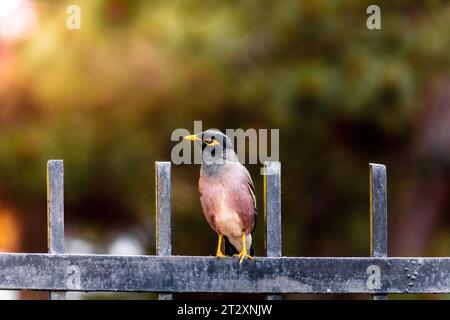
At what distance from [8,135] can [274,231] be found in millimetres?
3658

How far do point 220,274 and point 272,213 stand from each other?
235 mm

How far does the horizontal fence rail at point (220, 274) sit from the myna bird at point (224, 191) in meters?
0.46

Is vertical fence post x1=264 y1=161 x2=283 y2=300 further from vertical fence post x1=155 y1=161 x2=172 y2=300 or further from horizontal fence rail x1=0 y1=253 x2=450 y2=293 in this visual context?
vertical fence post x1=155 y1=161 x2=172 y2=300

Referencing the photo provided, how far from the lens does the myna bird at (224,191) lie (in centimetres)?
319

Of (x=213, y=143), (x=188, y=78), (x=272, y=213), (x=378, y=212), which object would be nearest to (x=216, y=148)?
(x=213, y=143)

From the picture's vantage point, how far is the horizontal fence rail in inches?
105

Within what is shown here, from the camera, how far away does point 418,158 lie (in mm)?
6613

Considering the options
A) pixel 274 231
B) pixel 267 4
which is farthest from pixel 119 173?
pixel 274 231

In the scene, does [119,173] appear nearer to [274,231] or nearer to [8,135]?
[8,135]

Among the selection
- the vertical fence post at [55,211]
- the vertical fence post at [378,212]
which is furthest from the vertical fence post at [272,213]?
the vertical fence post at [55,211]

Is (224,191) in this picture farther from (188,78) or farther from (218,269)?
(188,78)

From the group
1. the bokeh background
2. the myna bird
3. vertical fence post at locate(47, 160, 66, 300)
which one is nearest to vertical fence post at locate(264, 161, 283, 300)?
the myna bird

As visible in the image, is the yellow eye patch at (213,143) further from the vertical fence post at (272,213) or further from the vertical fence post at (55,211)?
the vertical fence post at (55,211)
